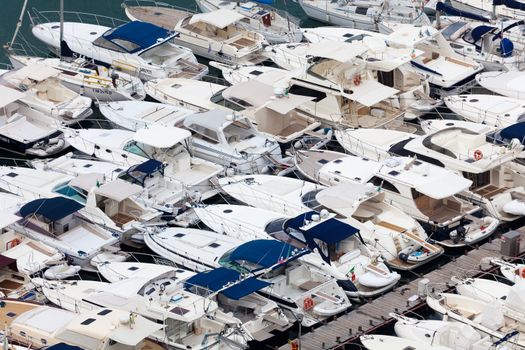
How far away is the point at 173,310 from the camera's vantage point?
130 ft

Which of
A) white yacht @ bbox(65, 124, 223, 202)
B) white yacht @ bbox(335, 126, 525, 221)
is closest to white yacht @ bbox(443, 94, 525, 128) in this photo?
white yacht @ bbox(335, 126, 525, 221)

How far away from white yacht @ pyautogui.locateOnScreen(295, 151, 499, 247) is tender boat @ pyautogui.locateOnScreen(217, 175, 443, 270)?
2.39ft

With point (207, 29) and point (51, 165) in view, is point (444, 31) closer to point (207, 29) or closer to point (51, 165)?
point (207, 29)

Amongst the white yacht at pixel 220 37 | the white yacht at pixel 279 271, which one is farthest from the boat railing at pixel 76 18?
the white yacht at pixel 279 271

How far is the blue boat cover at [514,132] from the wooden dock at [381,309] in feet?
15.8

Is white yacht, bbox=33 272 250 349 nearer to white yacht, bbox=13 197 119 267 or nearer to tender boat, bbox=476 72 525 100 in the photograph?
→ white yacht, bbox=13 197 119 267

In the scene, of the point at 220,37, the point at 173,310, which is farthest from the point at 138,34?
the point at 173,310

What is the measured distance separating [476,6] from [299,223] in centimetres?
2032

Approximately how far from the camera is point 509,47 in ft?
185

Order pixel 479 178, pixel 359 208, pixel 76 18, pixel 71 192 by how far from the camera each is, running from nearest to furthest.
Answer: pixel 359 208
pixel 71 192
pixel 479 178
pixel 76 18

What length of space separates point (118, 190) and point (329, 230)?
6.40m

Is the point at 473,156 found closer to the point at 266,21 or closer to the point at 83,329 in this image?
the point at 266,21

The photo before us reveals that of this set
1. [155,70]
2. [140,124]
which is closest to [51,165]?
[140,124]

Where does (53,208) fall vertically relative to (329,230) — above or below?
above
